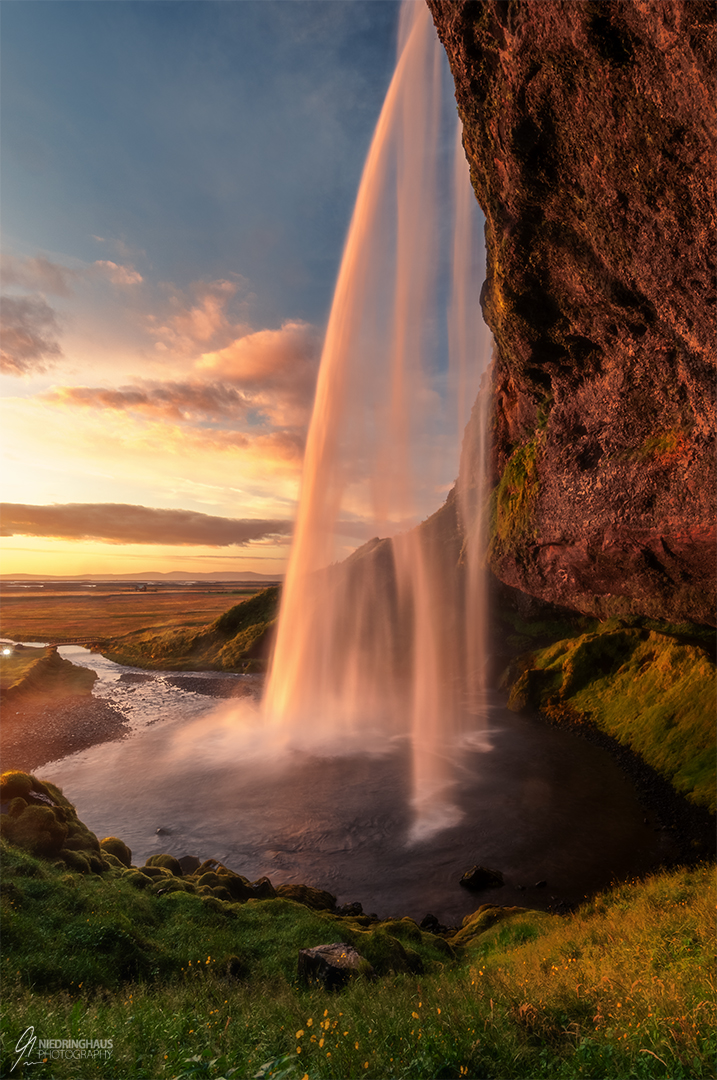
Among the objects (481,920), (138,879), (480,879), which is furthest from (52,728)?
(481,920)

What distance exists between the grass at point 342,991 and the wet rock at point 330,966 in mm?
427

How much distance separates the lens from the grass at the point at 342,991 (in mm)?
5660

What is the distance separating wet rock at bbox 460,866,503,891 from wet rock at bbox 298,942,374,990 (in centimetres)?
856

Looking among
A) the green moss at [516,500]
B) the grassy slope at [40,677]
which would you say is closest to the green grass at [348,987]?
the green moss at [516,500]

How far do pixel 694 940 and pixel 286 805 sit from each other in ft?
55.1

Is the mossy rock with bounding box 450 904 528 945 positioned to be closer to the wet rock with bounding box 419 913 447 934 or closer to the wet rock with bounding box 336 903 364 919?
the wet rock with bounding box 419 913 447 934

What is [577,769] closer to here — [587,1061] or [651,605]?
[651,605]

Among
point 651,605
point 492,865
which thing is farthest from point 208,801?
point 651,605

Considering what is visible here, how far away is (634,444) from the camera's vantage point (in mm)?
11773

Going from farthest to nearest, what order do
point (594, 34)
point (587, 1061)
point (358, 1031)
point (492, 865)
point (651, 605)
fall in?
1. point (492, 865)
2. point (651, 605)
3. point (594, 34)
4. point (358, 1031)
5. point (587, 1061)

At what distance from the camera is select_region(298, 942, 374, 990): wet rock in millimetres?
9812

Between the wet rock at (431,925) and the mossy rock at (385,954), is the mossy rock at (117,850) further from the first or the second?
the wet rock at (431,925)

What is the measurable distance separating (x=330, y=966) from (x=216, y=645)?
186ft

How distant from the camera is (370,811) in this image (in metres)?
22.4
